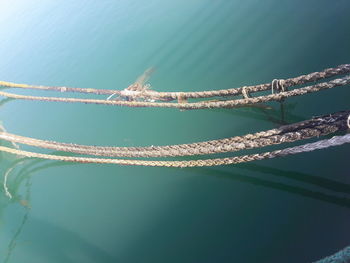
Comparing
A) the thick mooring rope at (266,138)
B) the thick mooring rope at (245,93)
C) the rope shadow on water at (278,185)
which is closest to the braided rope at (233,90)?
the thick mooring rope at (245,93)

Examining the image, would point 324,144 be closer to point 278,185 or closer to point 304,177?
point 304,177

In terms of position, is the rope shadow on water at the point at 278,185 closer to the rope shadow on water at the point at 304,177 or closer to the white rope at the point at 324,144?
the rope shadow on water at the point at 304,177

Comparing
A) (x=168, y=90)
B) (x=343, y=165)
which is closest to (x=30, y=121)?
(x=168, y=90)

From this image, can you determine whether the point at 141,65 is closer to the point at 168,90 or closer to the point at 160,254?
the point at 168,90

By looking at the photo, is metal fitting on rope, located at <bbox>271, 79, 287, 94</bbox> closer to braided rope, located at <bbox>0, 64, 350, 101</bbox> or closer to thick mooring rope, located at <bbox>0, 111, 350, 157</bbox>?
braided rope, located at <bbox>0, 64, 350, 101</bbox>

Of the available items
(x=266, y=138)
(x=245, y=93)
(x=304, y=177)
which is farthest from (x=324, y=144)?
(x=245, y=93)

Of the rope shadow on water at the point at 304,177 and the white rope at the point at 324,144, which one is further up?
the white rope at the point at 324,144
